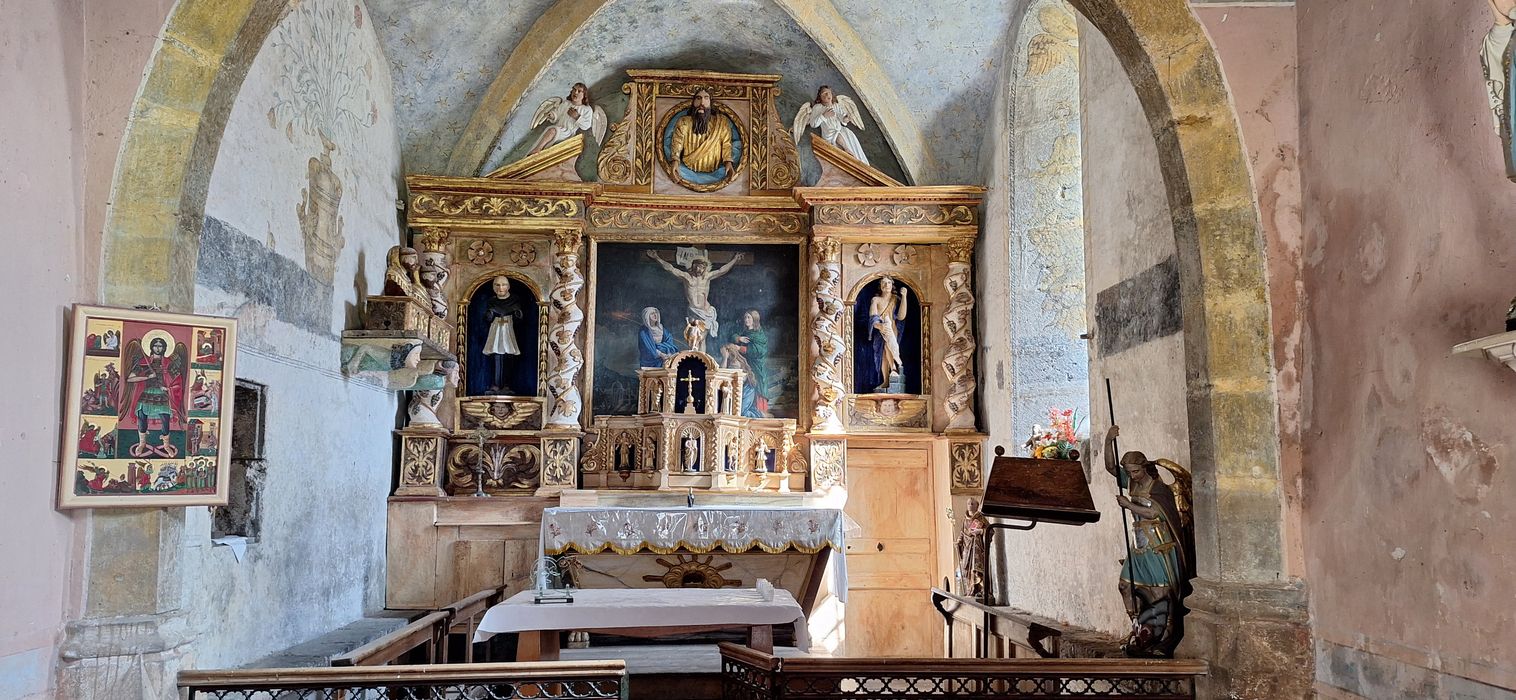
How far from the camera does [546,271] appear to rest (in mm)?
10594

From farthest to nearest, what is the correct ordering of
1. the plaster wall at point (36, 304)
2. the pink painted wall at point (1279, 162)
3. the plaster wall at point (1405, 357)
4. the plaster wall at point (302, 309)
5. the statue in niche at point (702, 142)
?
1. the statue in niche at point (702, 142)
2. the plaster wall at point (302, 309)
3. the pink painted wall at point (1279, 162)
4. the plaster wall at point (36, 304)
5. the plaster wall at point (1405, 357)

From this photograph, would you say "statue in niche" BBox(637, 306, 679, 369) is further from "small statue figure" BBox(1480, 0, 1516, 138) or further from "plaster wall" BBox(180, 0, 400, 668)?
"small statue figure" BBox(1480, 0, 1516, 138)

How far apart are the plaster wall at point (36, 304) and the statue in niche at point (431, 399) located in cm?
501

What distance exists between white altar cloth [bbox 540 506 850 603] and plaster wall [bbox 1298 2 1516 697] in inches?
196

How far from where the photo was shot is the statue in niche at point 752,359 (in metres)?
10.7

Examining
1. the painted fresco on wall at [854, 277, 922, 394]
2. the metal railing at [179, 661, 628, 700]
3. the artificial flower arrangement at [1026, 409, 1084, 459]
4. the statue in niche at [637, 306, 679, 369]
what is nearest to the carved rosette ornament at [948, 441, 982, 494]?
the painted fresco on wall at [854, 277, 922, 394]

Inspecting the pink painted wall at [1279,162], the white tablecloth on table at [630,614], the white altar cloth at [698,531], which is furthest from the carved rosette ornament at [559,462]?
the pink painted wall at [1279,162]

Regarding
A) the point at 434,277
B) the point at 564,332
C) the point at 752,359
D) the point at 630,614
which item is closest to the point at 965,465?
the point at 752,359

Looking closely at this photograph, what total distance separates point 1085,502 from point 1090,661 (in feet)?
3.91

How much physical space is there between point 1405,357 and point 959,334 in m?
6.28

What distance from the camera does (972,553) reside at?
30.9 ft

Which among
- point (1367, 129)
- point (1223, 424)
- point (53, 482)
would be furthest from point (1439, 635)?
point (53, 482)

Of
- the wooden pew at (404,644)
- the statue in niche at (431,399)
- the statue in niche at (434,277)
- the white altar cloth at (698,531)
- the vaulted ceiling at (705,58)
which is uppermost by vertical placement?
the vaulted ceiling at (705,58)

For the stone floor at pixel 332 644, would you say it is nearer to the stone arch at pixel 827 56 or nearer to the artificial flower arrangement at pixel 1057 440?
the stone arch at pixel 827 56
